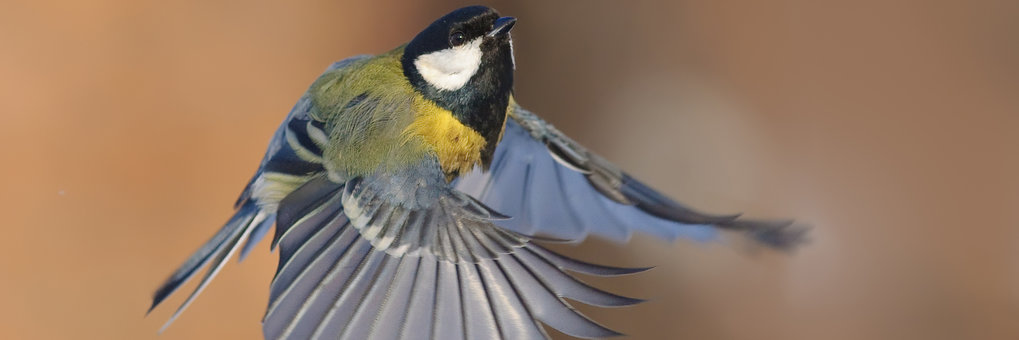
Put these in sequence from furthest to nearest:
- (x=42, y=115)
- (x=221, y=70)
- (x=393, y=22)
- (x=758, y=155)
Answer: (x=758, y=155), (x=393, y=22), (x=221, y=70), (x=42, y=115)

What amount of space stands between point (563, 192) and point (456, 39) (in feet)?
0.75

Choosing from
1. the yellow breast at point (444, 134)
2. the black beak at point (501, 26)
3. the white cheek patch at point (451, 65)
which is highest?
the black beak at point (501, 26)

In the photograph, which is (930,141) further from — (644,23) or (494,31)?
(494,31)

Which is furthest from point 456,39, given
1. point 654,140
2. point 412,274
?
point 654,140

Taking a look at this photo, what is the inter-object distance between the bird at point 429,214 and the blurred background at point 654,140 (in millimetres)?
117

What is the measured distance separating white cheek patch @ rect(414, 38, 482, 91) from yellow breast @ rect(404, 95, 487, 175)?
2cm

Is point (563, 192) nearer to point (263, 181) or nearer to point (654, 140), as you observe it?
point (263, 181)

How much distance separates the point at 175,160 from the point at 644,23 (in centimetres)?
62

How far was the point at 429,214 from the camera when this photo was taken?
523 millimetres

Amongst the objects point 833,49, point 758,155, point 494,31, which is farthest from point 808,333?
point 494,31

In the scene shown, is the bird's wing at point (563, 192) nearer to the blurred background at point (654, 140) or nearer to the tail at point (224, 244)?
the blurred background at point (654, 140)

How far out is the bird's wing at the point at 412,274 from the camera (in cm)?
46

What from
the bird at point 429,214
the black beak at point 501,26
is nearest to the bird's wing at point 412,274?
the bird at point 429,214

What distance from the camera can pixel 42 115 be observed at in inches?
26.0
